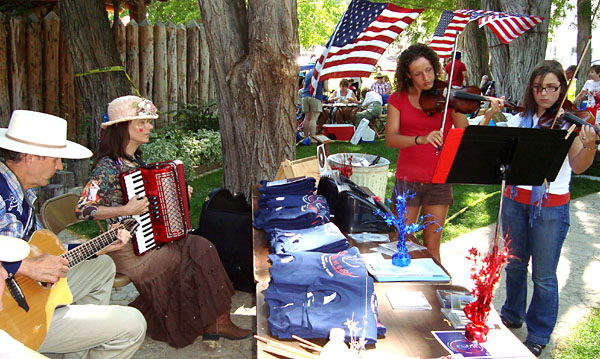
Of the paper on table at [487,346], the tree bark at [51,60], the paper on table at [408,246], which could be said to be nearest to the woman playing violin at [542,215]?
the paper on table at [408,246]

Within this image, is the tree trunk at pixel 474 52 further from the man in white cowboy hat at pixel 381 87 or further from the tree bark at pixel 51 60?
the tree bark at pixel 51 60

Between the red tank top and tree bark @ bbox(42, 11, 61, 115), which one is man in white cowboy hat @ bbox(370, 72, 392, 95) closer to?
tree bark @ bbox(42, 11, 61, 115)

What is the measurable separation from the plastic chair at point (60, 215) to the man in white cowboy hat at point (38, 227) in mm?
667

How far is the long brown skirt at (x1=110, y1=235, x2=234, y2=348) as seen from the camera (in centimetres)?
374

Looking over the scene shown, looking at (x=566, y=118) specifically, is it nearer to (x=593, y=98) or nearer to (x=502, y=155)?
(x=502, y=155)

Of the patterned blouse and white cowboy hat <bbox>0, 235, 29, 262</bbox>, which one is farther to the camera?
the patterned blouse

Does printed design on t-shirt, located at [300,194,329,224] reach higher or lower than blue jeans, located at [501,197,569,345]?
higher

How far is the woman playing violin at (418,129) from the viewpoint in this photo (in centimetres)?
392

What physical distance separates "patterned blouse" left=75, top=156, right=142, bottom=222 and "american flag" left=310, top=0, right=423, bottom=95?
222 cm

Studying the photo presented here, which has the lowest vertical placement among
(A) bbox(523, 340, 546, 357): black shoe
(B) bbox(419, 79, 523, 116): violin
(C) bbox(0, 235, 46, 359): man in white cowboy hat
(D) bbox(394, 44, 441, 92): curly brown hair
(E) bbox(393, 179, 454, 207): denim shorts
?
(A) bbox(523, 340, 546, 357): black shoe

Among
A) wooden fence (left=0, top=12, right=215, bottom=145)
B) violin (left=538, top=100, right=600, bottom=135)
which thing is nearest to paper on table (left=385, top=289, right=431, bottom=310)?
violin (left=538, top=100, right=600, bottom=135)

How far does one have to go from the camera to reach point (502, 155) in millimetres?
3082

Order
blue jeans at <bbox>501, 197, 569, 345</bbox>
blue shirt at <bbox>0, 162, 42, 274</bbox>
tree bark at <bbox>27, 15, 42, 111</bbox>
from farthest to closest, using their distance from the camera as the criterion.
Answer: tree bark at <bbox>27, 15, 42, 111</bbox> < blue jeans at <bbox>501, 197, 569, 345</bbox> < blue shirt at <bbox>0, 162, 42, 274</bbox>

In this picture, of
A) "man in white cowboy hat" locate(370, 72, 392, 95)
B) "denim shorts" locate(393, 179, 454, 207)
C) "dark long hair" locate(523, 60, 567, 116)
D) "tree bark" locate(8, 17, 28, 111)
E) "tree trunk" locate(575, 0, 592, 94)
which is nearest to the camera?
"dark long hair" locate(523, 60, 567, 116)
